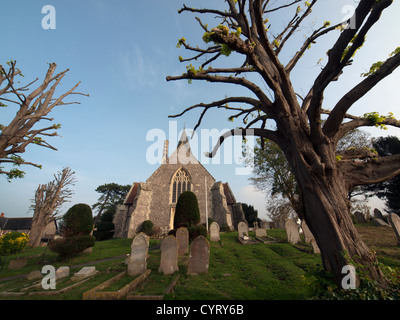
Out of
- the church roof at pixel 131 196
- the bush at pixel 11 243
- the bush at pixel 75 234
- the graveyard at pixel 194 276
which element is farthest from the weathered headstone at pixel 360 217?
the bush at pixel 11 243

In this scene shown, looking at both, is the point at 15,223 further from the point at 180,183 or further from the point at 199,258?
the point at 199,258

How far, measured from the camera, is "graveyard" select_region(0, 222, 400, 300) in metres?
4.73

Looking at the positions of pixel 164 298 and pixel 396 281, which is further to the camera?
pixel 164 298

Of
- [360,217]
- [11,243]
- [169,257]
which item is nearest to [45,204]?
[11,243]

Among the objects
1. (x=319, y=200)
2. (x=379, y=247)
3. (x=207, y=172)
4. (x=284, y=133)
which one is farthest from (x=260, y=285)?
(x=207, y=172)

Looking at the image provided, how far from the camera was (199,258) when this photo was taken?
22.9 feet

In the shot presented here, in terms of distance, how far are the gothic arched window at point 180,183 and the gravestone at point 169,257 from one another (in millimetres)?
13984

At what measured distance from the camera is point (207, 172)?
22.7 metres

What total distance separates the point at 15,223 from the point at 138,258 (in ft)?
144

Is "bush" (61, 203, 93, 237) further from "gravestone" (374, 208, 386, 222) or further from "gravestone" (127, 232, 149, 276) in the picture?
"gravestone" (374, 208, 386, 222)

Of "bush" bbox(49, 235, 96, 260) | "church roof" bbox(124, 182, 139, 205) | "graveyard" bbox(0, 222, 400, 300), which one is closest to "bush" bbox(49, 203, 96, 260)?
"bush" bbox(49, 235, 96, 260)
